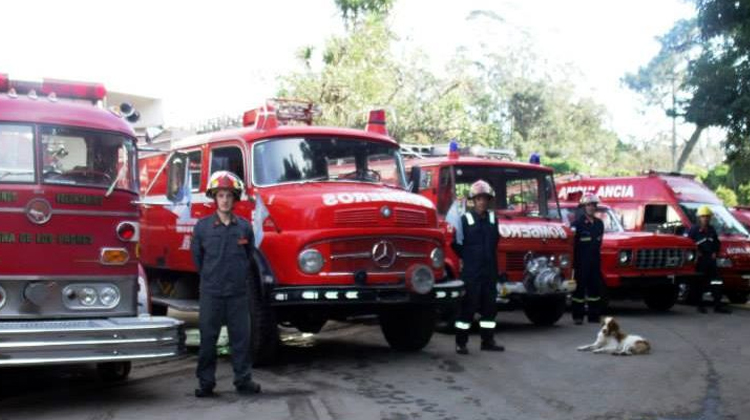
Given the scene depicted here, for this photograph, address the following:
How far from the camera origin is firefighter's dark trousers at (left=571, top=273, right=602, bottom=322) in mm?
13594

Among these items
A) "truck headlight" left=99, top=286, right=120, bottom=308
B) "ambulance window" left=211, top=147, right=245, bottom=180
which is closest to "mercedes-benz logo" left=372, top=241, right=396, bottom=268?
"ambulance window" left=211, top=147, right=245, bottom=180

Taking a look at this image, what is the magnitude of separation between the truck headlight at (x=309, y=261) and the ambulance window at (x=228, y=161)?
1377mm

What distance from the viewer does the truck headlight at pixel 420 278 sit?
9719 mm

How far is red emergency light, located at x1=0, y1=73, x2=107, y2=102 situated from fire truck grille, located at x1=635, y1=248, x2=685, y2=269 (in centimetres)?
895

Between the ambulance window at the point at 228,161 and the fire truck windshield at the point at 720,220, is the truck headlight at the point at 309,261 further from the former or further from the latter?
the fire truck windshield at the point at 720,220

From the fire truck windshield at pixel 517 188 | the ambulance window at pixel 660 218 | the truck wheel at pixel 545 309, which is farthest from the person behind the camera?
the ambulance window at pixel 660 218

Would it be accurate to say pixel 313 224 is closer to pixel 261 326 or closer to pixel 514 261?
pixel 261 326

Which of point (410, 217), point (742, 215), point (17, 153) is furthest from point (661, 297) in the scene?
point (17, 153)

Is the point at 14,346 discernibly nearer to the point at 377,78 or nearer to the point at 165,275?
the point at 165,275

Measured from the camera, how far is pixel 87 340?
7.31 meters

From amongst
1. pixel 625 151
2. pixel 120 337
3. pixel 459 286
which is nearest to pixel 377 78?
pixel 459 286

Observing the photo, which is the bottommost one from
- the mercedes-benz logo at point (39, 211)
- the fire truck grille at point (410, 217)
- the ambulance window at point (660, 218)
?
the ambulance window at point (660, 218)

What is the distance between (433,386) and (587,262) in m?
5.45

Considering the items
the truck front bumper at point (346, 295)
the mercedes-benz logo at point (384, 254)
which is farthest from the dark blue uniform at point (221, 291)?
the mercedes-benz logo at point (384, 254)
